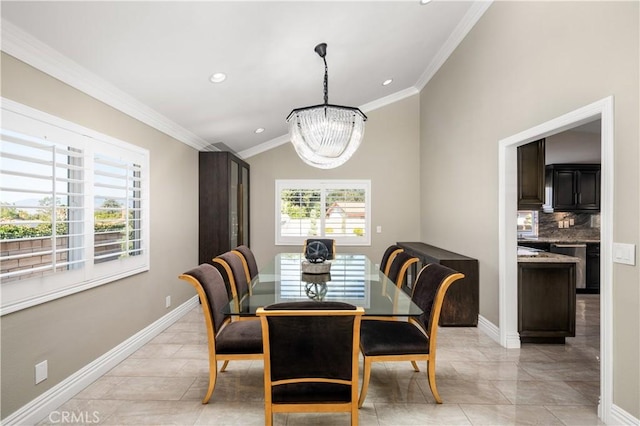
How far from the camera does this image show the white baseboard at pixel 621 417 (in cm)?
196

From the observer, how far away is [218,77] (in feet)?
10.5

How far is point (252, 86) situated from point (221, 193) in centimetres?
180

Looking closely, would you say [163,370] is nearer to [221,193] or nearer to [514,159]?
[221,193]

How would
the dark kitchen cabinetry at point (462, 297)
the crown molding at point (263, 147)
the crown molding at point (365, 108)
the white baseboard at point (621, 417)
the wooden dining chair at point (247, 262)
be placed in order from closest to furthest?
the white baseboard at point (621, 417), the wooden dining chair at point (247, 262), the dark kitchen cabinetry at point (462, 297), the crown molding at point (365, 108), the crown molding at point (263, 147)

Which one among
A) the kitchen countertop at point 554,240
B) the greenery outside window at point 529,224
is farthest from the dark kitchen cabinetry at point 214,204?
the greenery outside window at point 529,224

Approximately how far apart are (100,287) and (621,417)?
371 cm

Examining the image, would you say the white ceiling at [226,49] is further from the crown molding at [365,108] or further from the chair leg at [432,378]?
the chair leg at [432,378]

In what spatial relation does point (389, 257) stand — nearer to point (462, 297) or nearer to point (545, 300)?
point (462, 297)

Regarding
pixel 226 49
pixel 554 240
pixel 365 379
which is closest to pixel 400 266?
pixel 365 379

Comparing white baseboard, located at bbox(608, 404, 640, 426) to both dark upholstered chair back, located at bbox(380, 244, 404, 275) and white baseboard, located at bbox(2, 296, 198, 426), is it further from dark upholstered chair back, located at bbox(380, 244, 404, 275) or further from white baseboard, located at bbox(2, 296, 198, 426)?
white baseboard, located at bbox(2, 296, 198, 426)

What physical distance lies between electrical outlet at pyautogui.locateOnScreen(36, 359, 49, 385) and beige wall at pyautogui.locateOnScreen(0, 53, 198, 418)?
3cm

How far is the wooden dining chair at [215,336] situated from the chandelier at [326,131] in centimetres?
134

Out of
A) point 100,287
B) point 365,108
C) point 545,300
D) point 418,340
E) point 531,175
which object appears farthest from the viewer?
point 365,108

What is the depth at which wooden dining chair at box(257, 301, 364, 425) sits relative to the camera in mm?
1751
